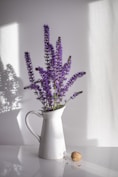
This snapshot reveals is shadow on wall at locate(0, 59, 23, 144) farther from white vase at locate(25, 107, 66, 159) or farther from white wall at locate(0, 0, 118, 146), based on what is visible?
white vase at locate(25, 107, 66, 159)

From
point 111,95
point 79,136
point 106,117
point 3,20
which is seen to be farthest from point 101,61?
point 3,20

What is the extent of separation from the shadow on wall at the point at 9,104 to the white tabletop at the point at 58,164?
0.38ft

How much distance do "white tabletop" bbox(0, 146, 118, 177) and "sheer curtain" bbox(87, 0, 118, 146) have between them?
0.11m

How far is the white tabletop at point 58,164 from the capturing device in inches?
38.5

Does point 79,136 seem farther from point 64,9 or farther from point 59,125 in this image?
point 64,9

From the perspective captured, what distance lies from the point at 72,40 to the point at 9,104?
0.50 meters

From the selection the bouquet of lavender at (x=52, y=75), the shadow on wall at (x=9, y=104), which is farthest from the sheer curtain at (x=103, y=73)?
the shadow on wall at (x=9, y=104)

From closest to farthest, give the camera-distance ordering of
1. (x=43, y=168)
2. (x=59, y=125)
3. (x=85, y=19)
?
(x=43, y=168) → (x=59, y=125) → (x=85, y=19)

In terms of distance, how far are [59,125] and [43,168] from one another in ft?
0.67

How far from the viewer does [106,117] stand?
1367mm

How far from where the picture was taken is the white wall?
1.34 metres

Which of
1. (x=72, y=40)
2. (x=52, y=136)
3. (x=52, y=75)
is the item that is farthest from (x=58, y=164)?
(x=72, y=40)

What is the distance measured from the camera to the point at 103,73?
1.35 metres

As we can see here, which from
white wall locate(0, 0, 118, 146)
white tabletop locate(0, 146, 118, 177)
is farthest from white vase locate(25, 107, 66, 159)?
white wall locate(0, 0, 118, 146)
